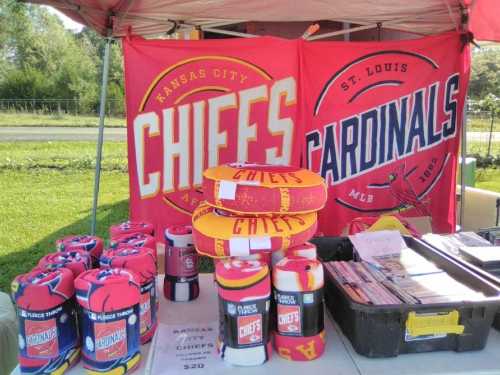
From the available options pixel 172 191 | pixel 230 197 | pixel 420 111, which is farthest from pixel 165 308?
pixel 420 111

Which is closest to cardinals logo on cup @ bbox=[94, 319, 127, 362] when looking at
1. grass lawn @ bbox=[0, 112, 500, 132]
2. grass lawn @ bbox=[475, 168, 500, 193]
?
grass lawn @ bbox=[475, 168, 500, 193]

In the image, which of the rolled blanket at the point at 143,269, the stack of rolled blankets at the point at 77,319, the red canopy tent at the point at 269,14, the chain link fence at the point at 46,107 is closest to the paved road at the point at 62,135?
the chain link fence at the point at 46,107

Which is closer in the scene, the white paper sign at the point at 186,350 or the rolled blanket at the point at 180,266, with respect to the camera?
the white paper sign at the point at 186,350

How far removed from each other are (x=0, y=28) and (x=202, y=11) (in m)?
27.5

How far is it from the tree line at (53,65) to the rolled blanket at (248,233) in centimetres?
1982

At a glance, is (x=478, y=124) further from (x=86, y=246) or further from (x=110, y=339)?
(x=110, y=339)

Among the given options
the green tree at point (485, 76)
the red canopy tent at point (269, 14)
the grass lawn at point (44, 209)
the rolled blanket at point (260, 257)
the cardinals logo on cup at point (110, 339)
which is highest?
the green tree at point (485, 76)

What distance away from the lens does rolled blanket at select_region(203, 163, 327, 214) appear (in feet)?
4.83

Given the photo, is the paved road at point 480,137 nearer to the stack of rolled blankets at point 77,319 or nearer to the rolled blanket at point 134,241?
the rolled blanket at point 134,241

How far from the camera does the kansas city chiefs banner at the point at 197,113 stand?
2822 mm

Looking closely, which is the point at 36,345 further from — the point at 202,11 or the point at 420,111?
the point at 420,111

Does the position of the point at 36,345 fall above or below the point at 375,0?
below

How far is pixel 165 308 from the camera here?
1.67 meters

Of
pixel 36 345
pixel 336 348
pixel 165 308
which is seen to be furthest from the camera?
pixel 165 308
